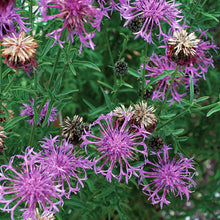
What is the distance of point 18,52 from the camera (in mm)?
1231

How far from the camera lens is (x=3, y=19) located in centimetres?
130

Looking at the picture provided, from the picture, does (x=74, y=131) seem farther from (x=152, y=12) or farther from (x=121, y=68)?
(x=152, y=12)

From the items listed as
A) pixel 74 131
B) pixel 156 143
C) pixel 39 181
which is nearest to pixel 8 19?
pixel 74 131

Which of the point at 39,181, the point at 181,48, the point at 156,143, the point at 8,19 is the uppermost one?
the point at 8,19

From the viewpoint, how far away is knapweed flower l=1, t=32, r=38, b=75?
48.3 inches

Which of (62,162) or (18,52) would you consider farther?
(62,162)

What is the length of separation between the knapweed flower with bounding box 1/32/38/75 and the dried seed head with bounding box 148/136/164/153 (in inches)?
25.8

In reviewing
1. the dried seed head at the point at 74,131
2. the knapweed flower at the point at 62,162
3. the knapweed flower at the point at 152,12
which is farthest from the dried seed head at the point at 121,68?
the knapweed flower at the point at 62,162

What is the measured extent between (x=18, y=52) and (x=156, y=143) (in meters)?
0.73

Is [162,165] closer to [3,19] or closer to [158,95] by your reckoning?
[158,95]

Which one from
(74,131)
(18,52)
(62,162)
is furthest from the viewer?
Answer: (74,131)

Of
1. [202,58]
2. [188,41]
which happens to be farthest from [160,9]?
[202,58]

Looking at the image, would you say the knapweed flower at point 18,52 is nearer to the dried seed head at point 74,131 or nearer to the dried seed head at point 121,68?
the dried seed head at point 74,131

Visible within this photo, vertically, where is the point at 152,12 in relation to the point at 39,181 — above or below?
above
